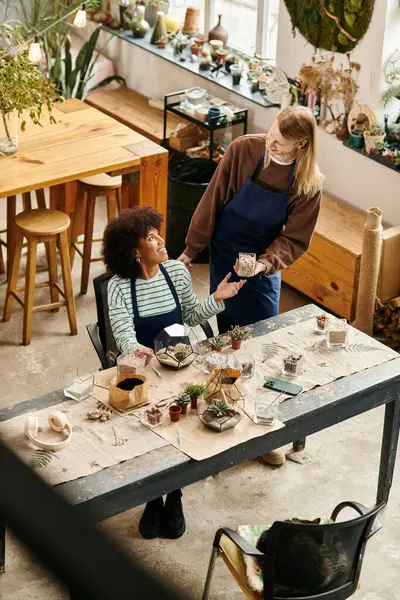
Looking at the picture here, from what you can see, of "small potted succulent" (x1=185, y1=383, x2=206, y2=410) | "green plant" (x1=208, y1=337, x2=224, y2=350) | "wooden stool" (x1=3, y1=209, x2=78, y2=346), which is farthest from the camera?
"wooden stool" (x1=3, y1=209, x2=78, y2=346)

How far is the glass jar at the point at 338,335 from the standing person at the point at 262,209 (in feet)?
1.38

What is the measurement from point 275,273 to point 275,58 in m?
2.78

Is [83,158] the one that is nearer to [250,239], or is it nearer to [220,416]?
[250,239]

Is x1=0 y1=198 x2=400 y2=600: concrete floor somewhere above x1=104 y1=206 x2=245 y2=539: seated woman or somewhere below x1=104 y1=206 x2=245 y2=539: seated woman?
below

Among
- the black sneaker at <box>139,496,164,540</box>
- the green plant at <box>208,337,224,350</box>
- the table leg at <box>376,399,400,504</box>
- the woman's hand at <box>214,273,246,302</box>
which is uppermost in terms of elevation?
the woman's hand at <box>214,273,246,302</box>

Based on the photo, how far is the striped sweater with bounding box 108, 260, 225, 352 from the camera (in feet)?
11.3

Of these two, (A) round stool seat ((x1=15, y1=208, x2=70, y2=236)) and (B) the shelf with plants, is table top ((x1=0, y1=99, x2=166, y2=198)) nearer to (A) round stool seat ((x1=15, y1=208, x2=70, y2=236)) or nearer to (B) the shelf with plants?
(A) round stool seat ((x1=15, y1=208, x2=70, y2=236))

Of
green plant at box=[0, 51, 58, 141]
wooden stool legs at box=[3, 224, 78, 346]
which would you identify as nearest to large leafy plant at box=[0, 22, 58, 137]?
green plant at box=[0, 51, 58, 141]

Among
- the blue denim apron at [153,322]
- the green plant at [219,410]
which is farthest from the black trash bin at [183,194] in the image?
the green plant at [219,410]

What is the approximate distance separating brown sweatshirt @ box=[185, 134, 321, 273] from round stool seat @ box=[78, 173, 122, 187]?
152cm

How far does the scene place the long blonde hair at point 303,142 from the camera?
11.5 ft

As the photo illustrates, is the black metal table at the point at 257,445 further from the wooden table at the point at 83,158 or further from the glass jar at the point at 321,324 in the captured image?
the wooden table at the point at 83,158

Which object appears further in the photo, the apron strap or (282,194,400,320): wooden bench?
(282,194,400,320): wooden bench

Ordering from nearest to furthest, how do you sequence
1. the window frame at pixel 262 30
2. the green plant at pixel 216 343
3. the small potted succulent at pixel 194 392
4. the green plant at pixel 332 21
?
the small potted succulent at pixel 194 392
the green plant at pixel 216 343
the green plant at pixel 332 21
the window frame at pixel 262 30
